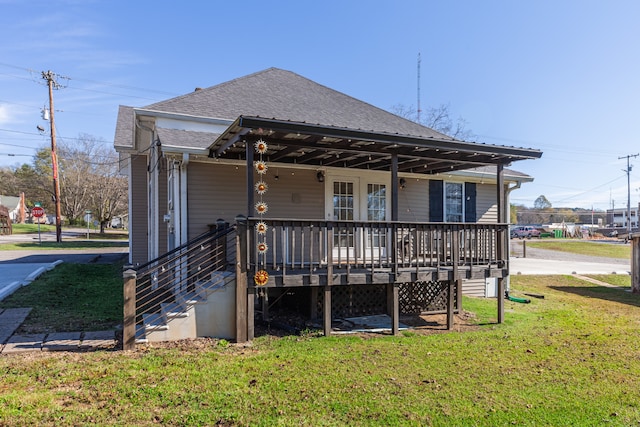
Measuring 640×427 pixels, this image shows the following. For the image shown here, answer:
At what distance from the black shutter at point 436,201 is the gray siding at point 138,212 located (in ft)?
26.4

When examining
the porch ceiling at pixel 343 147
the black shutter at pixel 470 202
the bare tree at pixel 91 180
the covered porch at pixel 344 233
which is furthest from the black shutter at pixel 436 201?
the bare tree at pixel 91 180

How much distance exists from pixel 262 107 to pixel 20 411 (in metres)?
7.46

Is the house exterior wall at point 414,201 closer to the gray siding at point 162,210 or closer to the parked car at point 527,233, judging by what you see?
the gray siding at point 162,210

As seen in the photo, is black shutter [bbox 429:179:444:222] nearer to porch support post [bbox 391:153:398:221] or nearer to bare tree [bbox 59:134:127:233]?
porch support post [bbox 391:153:398:221]

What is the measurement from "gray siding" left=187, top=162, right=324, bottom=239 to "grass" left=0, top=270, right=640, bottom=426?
9.76 ft

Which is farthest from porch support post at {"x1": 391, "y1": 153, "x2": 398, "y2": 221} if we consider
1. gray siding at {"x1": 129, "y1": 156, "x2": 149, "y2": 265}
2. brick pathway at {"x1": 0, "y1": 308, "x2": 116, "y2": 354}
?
gray siding at {"x1": 129, "y1": 156, "x2": 149, "y2": 265}

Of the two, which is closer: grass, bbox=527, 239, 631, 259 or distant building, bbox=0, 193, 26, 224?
grass, bbox=527, 239, 631, 259

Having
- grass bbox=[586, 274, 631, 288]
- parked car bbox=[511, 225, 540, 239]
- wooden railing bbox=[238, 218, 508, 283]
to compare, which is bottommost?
grass bbox=[586, 274, 631, 288]

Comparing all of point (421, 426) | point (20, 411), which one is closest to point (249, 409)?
point (421, 426)

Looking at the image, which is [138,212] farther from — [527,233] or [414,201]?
[527,233]

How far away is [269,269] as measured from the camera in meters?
6.31

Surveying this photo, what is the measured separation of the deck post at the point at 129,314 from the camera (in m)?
5.23

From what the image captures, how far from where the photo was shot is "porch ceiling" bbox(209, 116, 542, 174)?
6.00m

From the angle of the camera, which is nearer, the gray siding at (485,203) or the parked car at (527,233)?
the gray siding at (485,203)
